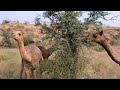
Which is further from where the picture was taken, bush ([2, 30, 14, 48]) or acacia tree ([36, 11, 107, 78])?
acacia tree ([36, 11, 107, 78])

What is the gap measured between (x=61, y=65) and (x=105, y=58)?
0.72m

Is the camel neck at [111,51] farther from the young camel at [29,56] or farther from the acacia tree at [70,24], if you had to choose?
the young camel at [29,56]

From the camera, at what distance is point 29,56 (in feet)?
17.8

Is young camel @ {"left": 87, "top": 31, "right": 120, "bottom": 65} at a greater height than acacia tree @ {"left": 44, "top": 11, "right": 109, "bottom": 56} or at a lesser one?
lesser

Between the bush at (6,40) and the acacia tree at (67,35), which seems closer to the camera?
the bush at (6,40)

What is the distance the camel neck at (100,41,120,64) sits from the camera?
535 centimetres

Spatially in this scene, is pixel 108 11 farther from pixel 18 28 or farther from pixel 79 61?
pixel 18 28

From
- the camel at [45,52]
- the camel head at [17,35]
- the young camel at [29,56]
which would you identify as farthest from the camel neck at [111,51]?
the camel head at [17,35]

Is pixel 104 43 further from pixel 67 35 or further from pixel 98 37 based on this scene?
pixel 67 35

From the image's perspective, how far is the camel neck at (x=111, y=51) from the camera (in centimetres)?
535

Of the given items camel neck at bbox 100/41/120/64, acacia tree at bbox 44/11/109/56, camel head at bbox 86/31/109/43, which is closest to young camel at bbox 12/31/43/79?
acacia tree at bbox 44/11/109/56

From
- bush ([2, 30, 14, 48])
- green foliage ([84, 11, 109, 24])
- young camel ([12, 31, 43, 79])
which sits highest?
green foliage ([84, 11, 109, 24])

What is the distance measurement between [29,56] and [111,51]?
132cm

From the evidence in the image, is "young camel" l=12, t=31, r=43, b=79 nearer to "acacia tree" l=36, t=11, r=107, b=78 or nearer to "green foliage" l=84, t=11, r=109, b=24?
"acacia tree" l=36, t=11, r=107, b=78
